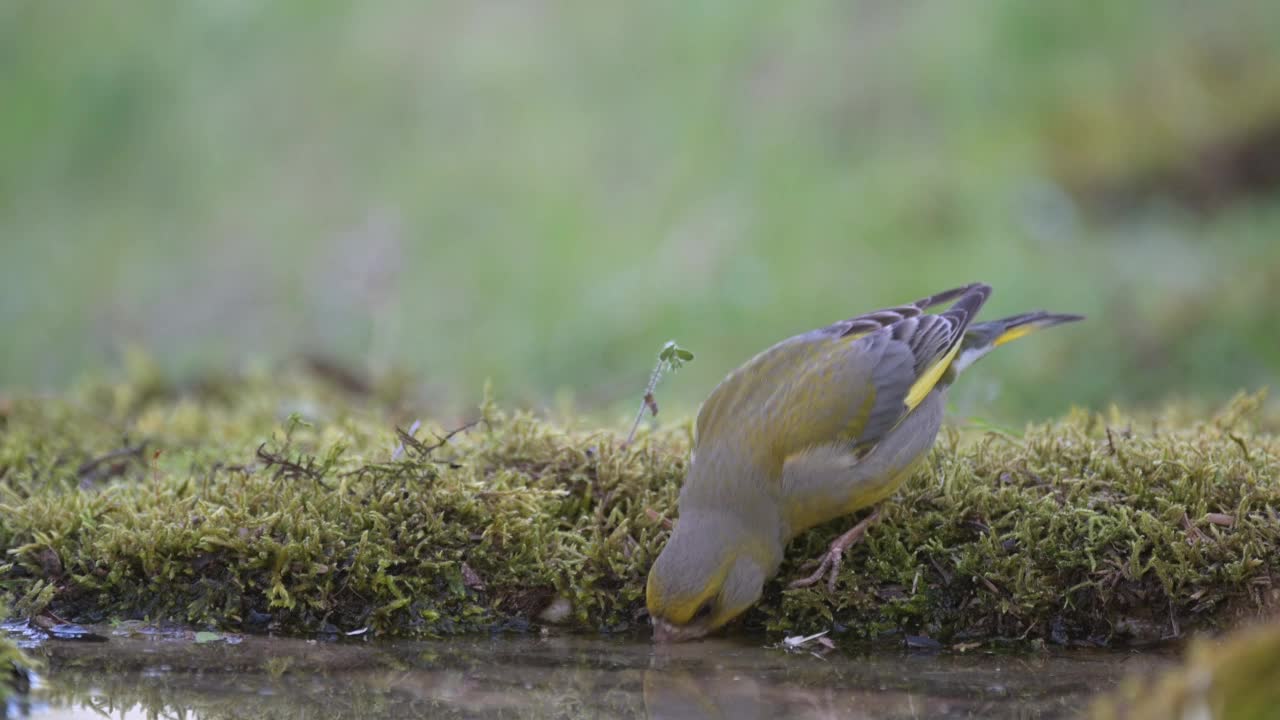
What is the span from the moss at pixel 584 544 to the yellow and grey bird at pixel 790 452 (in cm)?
18

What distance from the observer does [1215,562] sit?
13.7 ft

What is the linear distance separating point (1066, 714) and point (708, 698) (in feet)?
3.10

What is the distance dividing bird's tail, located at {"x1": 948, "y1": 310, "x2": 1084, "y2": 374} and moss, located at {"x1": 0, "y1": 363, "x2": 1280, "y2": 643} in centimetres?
91

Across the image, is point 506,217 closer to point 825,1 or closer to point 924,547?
point 825,1

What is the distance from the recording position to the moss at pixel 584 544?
4.18 metres

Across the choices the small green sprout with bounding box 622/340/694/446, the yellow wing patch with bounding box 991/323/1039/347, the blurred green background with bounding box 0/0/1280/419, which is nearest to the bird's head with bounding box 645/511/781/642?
the small green sprout with bounding box 622/340/694/446

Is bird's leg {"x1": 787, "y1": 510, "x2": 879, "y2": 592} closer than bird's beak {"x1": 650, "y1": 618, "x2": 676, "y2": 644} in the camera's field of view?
No

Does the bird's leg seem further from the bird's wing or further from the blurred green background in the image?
the blurred green background

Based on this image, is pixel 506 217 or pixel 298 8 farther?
pixel 298 8

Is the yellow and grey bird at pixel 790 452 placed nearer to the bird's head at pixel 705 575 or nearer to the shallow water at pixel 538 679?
the bird's head at pixel 705 575

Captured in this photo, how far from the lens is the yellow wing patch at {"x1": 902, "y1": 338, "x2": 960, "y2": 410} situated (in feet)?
15.8

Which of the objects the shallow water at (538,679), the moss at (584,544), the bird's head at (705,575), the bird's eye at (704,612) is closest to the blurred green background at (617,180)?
the moss at (584,544)

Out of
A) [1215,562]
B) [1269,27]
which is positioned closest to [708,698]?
[1215,562]

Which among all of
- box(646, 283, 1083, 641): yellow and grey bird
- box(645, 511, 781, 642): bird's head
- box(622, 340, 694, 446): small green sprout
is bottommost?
box(645, 511, 781, 642): bird's head
